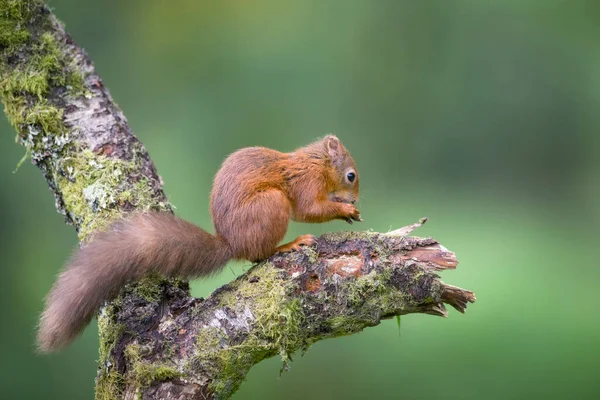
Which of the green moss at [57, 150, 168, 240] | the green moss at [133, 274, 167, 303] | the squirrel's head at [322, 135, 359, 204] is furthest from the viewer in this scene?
the squirrel's head at [322, 135, 359, 204]

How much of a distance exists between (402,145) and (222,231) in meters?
3.70

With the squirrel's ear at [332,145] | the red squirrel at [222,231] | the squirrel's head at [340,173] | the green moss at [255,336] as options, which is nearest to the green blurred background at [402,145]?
the squirrel's head at [340,173]

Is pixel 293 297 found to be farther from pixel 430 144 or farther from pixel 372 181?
pixel 430 144

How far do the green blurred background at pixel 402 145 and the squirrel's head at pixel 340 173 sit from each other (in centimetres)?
166

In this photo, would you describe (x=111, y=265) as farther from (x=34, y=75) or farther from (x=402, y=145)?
(x=402, y=145)

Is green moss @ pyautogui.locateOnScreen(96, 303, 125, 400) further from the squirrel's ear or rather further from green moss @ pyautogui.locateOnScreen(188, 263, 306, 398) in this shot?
the squirrel's ear

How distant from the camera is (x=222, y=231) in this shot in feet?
9.45

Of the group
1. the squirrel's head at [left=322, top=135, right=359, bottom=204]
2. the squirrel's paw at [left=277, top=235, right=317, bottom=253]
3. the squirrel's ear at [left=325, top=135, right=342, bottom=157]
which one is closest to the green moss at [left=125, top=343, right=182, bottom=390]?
the squirrel's paw at [left=277, top=235, right=317, bottom=253]

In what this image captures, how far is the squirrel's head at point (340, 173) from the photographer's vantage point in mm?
3465

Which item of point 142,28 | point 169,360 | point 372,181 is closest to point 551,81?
point 372,181

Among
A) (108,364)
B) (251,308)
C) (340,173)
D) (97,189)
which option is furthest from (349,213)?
(108,364)

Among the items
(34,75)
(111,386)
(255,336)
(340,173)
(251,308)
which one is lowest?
(111,386)

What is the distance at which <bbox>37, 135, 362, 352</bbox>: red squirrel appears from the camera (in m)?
2.38

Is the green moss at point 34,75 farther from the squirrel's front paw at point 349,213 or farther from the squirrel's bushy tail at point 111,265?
the squirrel's front paw at point 349,213
